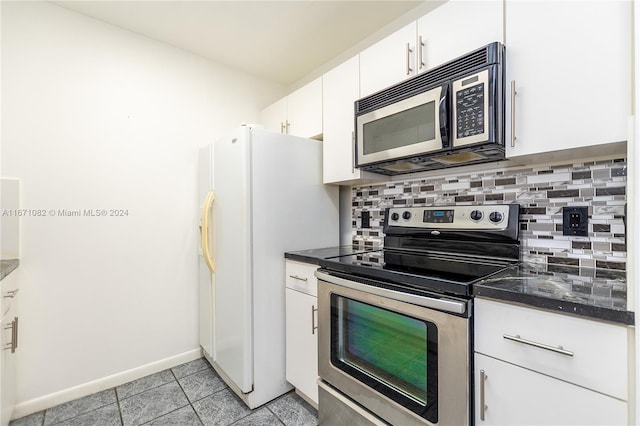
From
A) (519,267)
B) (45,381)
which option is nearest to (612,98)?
(519,267)

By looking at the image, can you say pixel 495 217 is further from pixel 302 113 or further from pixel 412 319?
pixel 302 113

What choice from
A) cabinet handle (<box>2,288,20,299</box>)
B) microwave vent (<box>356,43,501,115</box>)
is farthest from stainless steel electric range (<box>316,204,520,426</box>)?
cabinet handle (<box>2,288,20,299</box>)

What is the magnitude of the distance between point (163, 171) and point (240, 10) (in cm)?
123

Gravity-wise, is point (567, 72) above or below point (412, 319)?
above

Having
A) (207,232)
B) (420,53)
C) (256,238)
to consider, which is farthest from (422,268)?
(207,232)

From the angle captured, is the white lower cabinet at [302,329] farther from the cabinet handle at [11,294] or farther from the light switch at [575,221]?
the cabinet handle at [11,294]

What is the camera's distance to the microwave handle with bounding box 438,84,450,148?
1297mm

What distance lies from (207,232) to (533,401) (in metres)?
1.82

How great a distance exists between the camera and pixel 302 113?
2176 millimetres

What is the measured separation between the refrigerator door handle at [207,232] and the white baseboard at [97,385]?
32.6 inches

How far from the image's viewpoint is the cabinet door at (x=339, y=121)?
181 centimetres

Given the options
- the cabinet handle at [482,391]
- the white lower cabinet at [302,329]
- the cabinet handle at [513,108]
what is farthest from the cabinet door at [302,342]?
the cabinet handle at [513,108]

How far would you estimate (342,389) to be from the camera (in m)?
1.41

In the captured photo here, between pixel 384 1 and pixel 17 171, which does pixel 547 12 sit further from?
pixel 17 171
